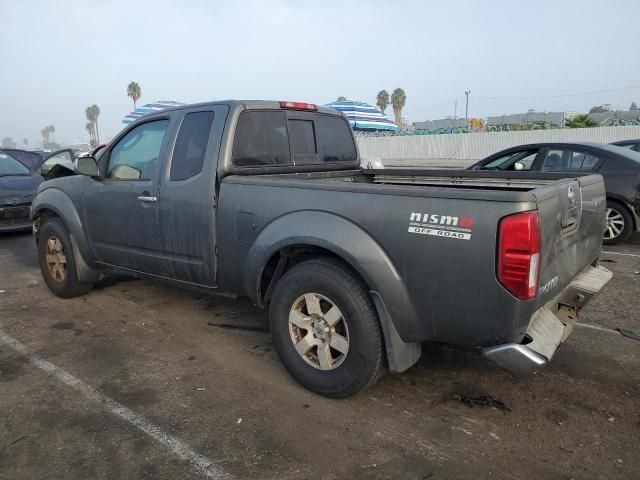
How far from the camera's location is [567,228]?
2834 mm

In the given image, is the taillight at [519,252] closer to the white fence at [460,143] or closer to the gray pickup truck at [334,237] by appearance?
the gray pickup truck at [334,237]

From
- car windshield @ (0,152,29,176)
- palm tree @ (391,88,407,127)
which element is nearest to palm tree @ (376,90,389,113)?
palm tree @ (391,88,407,127)

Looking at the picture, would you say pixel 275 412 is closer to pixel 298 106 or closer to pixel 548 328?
pixel 548 328

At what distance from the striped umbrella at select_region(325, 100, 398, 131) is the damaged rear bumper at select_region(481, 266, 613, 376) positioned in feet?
61.2

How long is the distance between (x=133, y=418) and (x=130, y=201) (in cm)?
194

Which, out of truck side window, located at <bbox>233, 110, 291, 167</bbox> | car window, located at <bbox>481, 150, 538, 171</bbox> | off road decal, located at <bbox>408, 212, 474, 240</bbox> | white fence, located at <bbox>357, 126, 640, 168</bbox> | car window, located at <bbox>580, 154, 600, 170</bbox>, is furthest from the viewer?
white fence, located at <bbox>357, 126, 640, 168</bbox>

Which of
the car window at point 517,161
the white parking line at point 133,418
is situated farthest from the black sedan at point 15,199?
the car window at point 517,161

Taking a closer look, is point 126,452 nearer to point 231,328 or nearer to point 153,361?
point 153,361

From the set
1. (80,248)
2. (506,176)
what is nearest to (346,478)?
(506,176)

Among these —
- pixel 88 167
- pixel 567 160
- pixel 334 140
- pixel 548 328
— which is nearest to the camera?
pixel 548 328

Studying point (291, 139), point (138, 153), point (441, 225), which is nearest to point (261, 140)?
point (291, 139)

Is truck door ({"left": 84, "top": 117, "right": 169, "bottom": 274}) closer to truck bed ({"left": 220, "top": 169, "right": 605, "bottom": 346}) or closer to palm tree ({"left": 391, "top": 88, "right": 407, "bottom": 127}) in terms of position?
truck bed ({"left": 220, "top": 169, "right": 605, "bottom": 346})

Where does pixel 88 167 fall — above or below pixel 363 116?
below

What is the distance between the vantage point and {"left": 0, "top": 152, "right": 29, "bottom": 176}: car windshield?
9386 mm
